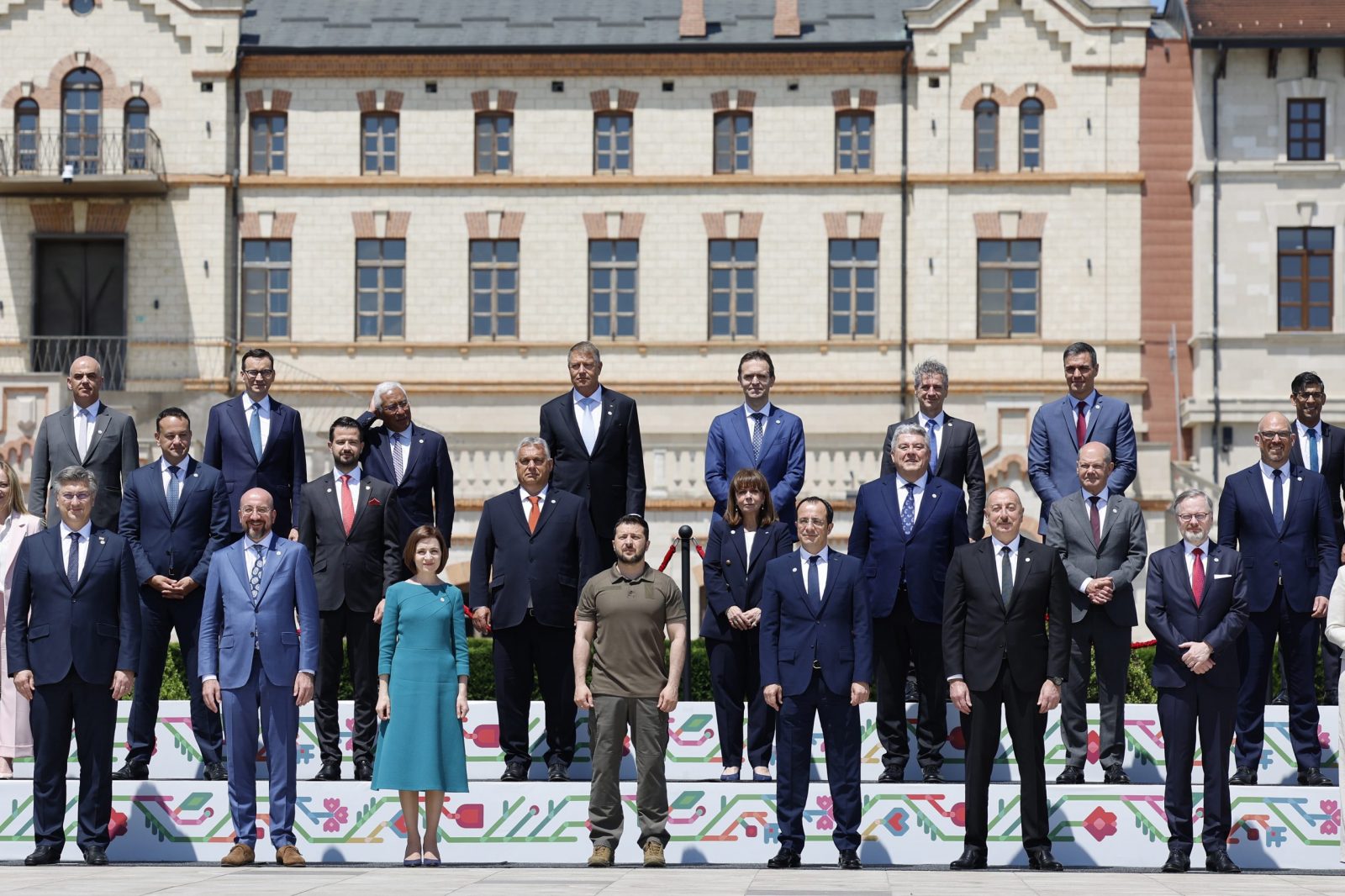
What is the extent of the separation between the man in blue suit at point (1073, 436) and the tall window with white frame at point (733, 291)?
22.2 metres

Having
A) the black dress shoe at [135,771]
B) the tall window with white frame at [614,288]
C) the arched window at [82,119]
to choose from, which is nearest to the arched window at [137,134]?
the arched window at [82,119]

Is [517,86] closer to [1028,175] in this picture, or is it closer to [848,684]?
[1028,175]

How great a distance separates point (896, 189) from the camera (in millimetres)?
35750

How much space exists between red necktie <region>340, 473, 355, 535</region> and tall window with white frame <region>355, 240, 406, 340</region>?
23.3 metres

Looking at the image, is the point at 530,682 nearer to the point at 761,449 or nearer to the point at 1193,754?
the point at 761,449

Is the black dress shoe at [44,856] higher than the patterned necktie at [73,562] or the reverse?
the reverse

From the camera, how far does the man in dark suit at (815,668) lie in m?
11.8

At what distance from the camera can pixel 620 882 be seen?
10.5 meters

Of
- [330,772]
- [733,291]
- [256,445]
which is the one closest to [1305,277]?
[733,291]

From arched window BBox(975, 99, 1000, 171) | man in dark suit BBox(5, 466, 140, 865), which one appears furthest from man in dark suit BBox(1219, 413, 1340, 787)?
arched window BBox(975, 99, 1000, 171)

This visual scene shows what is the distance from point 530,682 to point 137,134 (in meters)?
25.4

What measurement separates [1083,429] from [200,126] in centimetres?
2566

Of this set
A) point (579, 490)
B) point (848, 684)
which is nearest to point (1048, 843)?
point (848, 684)

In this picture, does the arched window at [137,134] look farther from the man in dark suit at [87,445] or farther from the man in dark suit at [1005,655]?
the man in dark suit at [1005,655]
